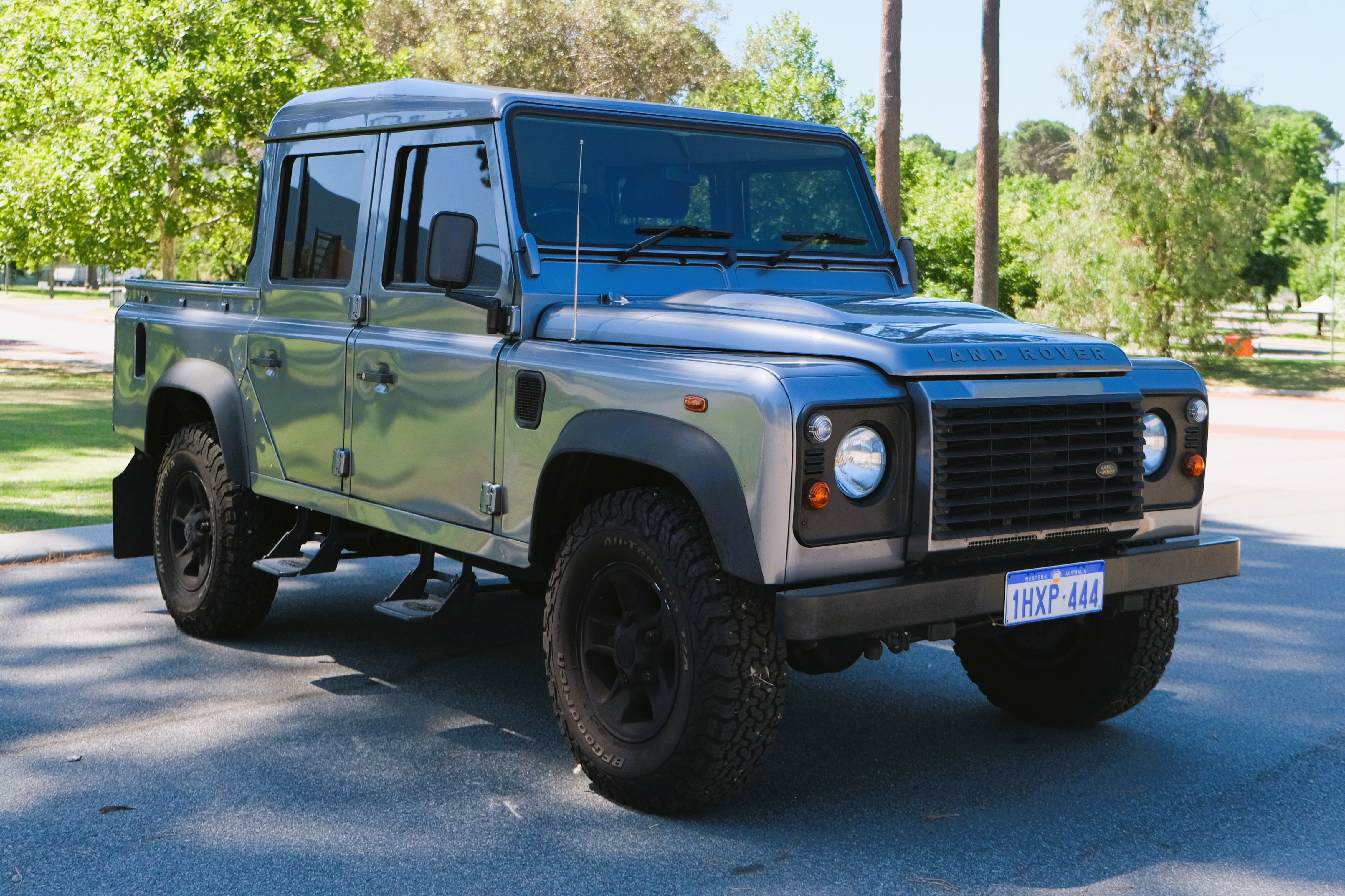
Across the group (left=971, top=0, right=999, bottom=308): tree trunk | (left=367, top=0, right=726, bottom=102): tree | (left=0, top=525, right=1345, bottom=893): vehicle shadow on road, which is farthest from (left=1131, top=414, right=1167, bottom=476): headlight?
(left=367, top=0, right=726, bottom=102): tree

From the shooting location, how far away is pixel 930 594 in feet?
12.3

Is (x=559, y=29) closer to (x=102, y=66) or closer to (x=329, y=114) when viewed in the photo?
(x=102, y=66)

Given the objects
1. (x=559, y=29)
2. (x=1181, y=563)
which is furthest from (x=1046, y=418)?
(x=559, y=29)

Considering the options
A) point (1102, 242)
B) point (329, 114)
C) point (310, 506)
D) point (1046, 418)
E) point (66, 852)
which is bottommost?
point (66, 852)

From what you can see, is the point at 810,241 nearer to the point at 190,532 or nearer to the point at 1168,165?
the point at 190,532

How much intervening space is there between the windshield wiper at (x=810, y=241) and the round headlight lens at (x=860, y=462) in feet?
4.72

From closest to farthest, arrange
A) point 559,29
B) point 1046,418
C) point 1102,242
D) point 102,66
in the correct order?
1. point 1046,418
2. point 102,66
3. point 1102,242
4. point 559,29

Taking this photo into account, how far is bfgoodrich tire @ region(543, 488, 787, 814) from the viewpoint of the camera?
12.4 ft

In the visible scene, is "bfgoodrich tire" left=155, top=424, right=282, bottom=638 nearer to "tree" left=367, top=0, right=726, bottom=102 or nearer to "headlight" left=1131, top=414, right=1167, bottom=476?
"headlight" left=1131, top=414, right=1167, bottom=476

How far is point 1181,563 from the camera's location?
170 inches

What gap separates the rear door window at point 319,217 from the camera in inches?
212

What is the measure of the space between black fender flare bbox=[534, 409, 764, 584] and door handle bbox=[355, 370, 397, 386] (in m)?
1.09

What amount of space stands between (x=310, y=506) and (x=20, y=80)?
55.0ft

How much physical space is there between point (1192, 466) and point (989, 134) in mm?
14535
